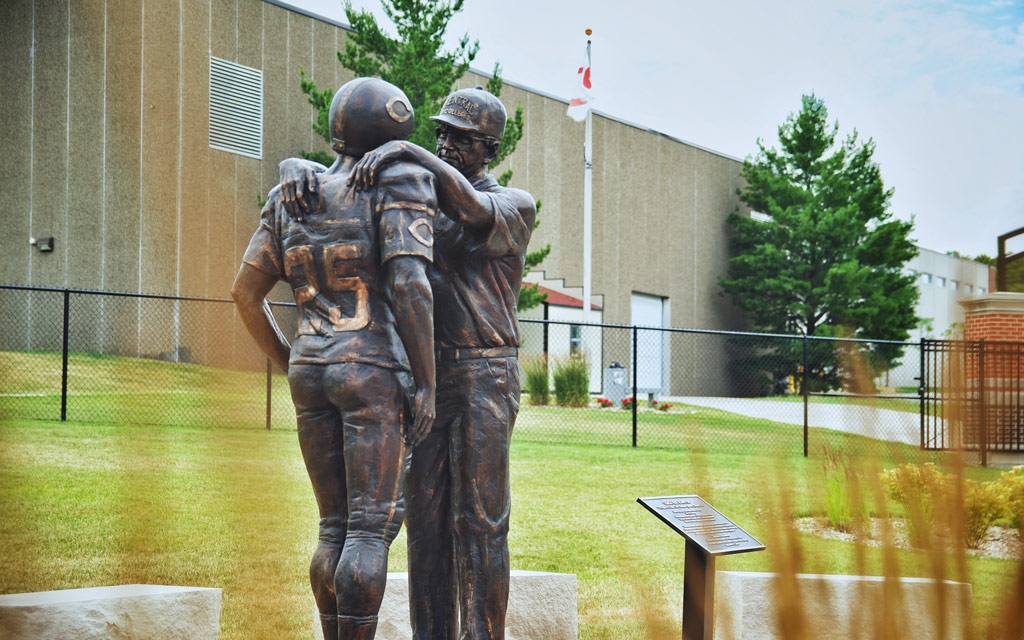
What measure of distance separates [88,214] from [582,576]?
16758 mm

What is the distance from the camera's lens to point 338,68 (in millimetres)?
24953

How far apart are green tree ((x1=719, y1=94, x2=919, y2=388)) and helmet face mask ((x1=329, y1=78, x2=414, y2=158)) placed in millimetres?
32294

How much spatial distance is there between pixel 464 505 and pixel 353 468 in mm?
661

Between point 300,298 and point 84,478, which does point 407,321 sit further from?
point 84,478

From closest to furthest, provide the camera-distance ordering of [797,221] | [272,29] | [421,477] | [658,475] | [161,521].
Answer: [161,521], [421,477], [658,475], [272,29], [797,221]

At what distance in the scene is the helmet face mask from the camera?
3.73 m

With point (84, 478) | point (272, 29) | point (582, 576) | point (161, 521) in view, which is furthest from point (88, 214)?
point (161, 521)

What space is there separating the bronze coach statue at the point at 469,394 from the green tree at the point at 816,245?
31.8 m

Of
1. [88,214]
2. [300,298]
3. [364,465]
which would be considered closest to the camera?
[364,465]

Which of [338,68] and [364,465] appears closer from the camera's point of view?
[364,465]

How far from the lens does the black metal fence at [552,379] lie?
38.9 inches

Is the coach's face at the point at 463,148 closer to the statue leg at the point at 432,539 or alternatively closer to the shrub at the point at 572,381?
the statue leg at the point at 432,539

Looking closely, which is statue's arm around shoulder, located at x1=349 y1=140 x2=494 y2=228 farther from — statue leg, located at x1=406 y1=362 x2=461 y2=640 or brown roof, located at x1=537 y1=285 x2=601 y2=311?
brown roof, located at x1=537 y1=285 x2=601 y2=311

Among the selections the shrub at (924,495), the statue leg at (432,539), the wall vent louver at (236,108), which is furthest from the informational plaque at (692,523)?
the wall vent louver at (236,108)
